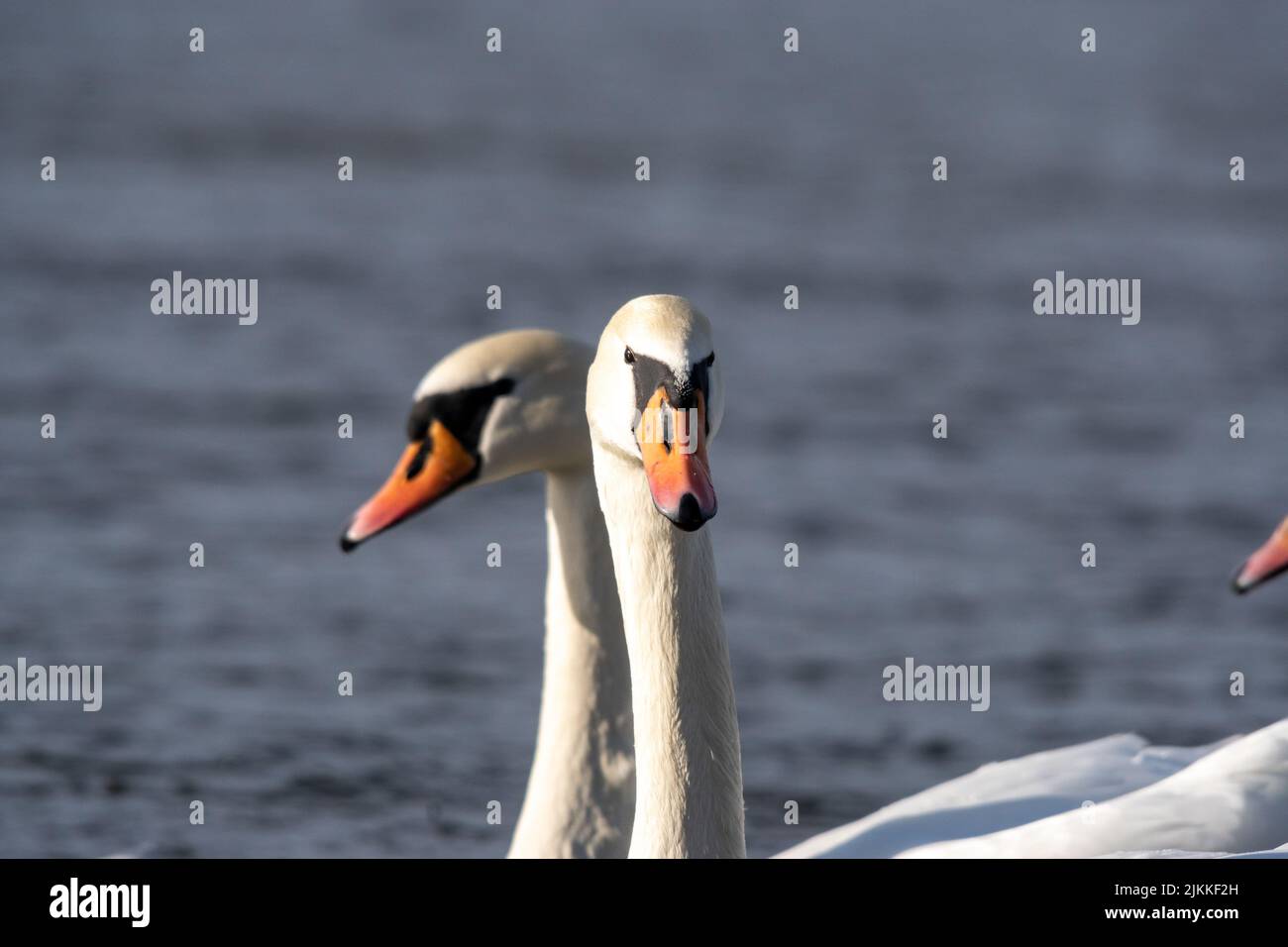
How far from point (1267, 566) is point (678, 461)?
258 centimetres

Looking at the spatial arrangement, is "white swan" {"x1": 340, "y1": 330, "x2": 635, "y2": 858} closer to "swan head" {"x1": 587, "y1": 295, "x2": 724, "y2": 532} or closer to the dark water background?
the dark water background

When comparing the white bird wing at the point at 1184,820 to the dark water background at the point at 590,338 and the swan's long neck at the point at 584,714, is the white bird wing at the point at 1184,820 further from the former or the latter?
the dark water background at the point at 590,338

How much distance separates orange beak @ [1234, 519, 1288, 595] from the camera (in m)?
6.53

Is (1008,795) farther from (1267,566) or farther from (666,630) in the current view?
(666,630)

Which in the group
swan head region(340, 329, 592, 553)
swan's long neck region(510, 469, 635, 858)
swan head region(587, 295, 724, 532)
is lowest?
swan's long neck region(510, 469, 635, 858)

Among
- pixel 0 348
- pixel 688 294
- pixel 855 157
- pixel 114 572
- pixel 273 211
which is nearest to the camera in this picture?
pixel 114 572

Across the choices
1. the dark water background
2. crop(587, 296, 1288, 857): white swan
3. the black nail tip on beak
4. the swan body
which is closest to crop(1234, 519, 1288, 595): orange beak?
crop(587, 296, 1288, 857): white swan

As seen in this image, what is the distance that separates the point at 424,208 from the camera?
17672 millimetres

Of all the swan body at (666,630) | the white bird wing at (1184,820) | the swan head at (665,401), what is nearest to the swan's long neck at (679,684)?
the swan body at (666,630)

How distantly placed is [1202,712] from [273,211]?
992 cm

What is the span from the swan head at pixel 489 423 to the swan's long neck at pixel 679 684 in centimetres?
157

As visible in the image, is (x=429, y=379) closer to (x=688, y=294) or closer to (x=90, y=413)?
(x=90, y=413)

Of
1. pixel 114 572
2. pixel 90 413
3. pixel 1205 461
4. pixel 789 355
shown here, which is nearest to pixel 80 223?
pixel 90 413

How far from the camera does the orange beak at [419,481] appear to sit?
6.77m
